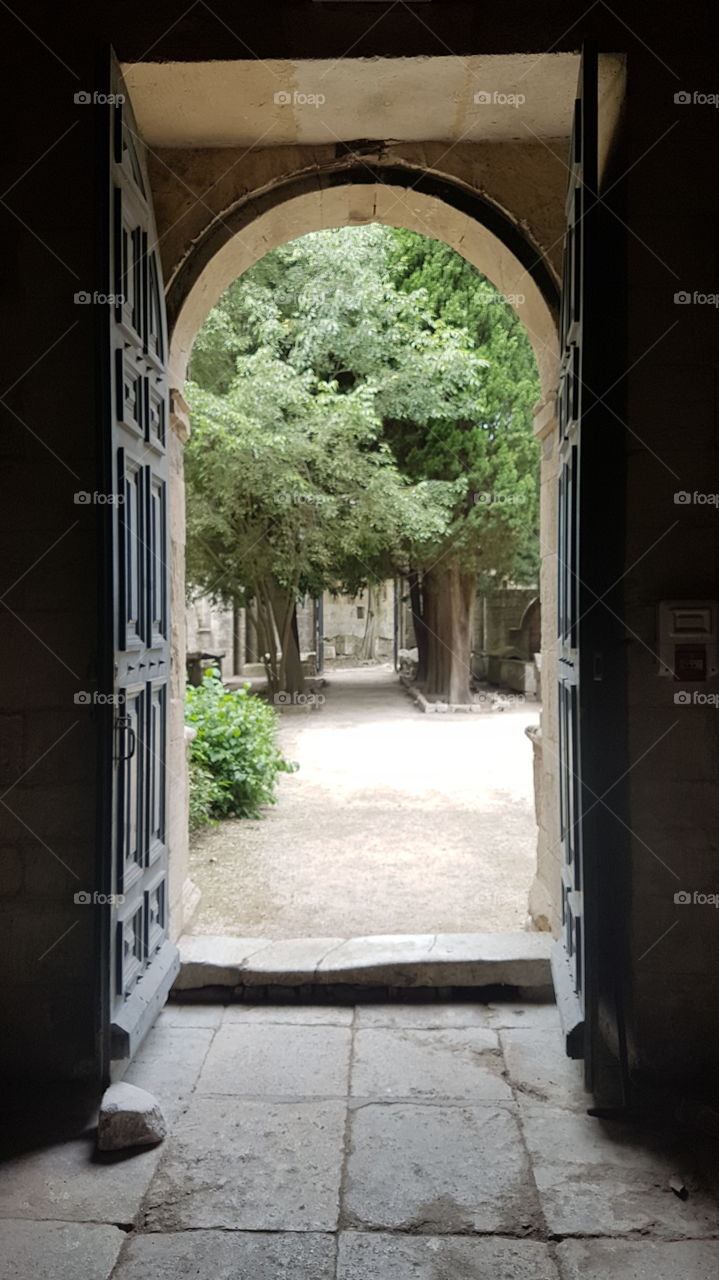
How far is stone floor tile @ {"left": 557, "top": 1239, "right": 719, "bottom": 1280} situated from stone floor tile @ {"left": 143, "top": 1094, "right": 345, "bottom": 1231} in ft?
1.98

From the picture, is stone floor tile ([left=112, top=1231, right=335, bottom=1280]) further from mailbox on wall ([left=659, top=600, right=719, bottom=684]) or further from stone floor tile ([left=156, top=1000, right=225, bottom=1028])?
mailbox on wall ([left=659, top=600, right=719, bottom=684])

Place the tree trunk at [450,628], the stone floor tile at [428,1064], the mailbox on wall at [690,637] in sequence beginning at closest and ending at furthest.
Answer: the mailbox on wall at [690,637]
the stone floor tile at [428,1064]
the tree trunk at [450,628]

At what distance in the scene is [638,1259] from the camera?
2.15m

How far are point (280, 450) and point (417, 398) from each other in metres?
2.67

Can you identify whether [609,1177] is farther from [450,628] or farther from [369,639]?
[369,639]

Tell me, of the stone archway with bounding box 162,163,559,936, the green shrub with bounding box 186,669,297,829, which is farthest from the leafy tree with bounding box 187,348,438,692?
the stone archway with bounding box 162,163,559,936

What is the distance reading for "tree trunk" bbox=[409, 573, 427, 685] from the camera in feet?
61.1

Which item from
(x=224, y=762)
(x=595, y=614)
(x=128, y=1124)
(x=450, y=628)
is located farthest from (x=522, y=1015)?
(x=450, y=628)

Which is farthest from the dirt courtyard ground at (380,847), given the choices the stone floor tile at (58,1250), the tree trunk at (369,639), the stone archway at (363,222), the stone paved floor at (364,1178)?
the tree trunk at (369,639)

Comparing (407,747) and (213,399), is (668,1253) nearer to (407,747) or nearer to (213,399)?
(407,747)

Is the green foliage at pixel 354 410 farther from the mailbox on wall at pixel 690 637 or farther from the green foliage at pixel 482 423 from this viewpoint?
the mailbox on wall at pixel 690 637

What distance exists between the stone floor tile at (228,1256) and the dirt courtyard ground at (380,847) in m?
2.55

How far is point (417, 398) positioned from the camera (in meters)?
14.1

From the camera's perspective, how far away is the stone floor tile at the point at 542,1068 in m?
2.91
